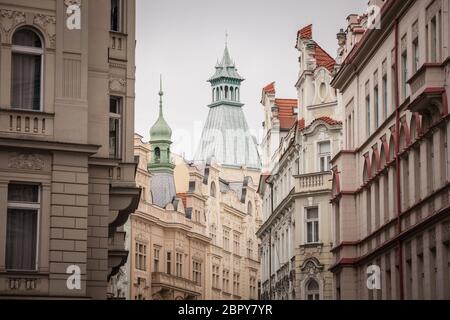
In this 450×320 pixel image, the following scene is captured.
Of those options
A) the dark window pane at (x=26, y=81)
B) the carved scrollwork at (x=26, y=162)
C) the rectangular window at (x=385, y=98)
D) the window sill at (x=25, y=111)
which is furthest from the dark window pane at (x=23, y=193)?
the rectangular window at (x=385, y=98)

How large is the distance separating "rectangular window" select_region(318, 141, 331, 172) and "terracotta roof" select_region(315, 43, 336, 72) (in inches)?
112

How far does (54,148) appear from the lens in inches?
1139

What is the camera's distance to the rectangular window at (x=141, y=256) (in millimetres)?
72294

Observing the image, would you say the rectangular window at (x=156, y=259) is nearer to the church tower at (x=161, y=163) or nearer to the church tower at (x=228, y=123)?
the church tower at (x=161, y=163)

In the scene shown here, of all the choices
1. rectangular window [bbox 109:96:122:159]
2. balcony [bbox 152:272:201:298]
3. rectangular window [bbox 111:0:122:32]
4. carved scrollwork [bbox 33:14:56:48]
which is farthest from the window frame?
balcony [bbox 152:272:201:298]

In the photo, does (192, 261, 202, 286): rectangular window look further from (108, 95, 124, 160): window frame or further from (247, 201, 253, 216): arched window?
(108, 95, 124, 160): window frame

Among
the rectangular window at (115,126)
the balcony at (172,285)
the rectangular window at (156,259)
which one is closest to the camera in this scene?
the rectangular window at (115,126)

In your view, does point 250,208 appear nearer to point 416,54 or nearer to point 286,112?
Answer: point 286,112

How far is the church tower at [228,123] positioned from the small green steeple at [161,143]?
21.0 metres

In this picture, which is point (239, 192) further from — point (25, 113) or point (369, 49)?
point (25, 113)

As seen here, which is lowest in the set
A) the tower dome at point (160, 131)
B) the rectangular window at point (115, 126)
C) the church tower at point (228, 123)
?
the rectangular window at point (115, 126)

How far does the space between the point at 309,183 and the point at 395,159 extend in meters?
19.9

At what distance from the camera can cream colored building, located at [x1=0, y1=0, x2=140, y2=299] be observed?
28.7 metres
